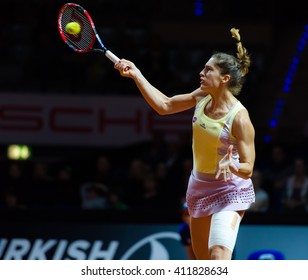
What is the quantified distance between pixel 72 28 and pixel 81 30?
0.08 metres

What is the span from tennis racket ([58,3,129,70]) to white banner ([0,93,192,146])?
6.51 metres

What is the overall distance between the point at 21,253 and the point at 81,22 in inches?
137

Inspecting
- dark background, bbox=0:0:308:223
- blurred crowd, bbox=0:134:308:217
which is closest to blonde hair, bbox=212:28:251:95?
blurred crowd, bbox=0:134:308:217

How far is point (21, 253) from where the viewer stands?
30.7 ft

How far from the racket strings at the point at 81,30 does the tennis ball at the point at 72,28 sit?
30mm

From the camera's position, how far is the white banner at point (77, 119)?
520 inches

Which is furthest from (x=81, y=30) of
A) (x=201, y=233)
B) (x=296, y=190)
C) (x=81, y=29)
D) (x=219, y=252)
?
(x=296, y=190)

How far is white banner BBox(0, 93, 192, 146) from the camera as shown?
13.2 meters

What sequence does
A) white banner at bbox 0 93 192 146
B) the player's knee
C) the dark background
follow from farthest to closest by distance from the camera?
the dark background, white banner at bbox 0 93 192 146, the player's knee

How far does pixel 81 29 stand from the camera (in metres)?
6.62
